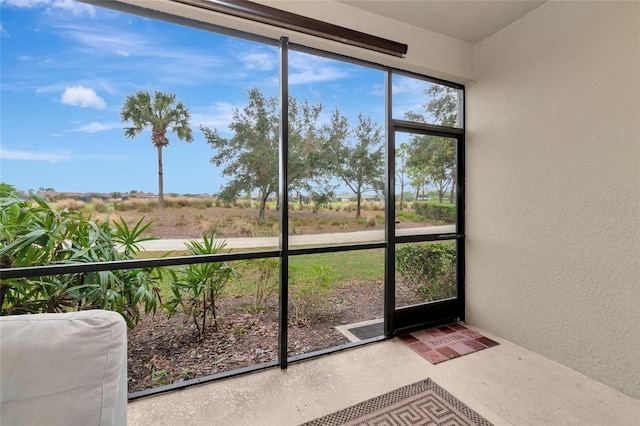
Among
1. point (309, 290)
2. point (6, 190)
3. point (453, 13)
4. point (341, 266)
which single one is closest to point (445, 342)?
point (341, 266)


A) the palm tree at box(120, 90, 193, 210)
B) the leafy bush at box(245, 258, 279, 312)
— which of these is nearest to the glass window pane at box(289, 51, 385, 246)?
the leafy bush at box(245, 258, 279, 312)

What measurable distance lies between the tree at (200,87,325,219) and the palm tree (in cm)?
16

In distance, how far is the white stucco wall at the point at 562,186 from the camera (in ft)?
6.11

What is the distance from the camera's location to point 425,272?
2.88 meters

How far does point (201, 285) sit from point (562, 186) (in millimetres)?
2819

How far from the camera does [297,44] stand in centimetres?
222

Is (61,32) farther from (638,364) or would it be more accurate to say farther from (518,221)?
(638,364)

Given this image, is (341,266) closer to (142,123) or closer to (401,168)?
(401,168)

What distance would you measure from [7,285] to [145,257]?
666 millimetres

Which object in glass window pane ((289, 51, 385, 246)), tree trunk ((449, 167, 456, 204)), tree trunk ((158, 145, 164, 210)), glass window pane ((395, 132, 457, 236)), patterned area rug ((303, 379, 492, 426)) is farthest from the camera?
tree trunk ((449, 167, 456, 204))

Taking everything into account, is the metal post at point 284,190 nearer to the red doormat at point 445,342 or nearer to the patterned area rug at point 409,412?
the patterned area rug at point 409,412

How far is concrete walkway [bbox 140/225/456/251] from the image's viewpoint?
77.2 inches

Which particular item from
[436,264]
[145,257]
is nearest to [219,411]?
[145,257]

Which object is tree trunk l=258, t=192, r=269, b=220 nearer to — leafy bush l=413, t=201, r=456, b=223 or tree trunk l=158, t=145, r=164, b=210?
tree trunk l=158, t=145, r=164, b=210
